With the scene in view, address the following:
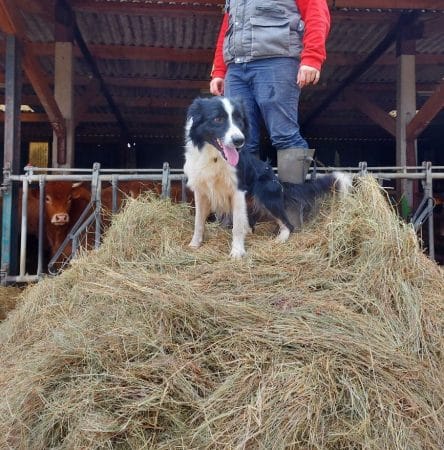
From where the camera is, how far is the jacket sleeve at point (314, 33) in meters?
3.15

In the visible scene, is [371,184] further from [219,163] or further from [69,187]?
[69,187]

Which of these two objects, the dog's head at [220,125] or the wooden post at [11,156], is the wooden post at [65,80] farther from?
the dog's head at [220,125]

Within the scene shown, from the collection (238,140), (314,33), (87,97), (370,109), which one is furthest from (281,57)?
(370,109)

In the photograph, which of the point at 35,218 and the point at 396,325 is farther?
the point at 35,218

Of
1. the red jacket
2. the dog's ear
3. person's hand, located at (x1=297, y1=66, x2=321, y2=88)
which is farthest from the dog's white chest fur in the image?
the red jacket

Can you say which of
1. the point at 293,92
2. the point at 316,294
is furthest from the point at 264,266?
the point at 293,92

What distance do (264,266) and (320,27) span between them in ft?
5.79

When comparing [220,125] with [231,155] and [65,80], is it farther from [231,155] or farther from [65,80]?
[65,80]

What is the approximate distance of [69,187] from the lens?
538 cm

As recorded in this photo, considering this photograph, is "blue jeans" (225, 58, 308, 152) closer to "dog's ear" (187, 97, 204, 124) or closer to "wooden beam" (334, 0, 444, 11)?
"dog's ear" (187, 97, 204, 124)

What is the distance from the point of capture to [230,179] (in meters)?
3.09

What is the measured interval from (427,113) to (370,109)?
9.51 feet

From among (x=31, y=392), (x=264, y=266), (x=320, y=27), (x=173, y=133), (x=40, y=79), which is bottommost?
(x=31, y=392)

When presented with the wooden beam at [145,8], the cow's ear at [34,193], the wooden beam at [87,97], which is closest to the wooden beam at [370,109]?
the wooden beam at [145,8]
